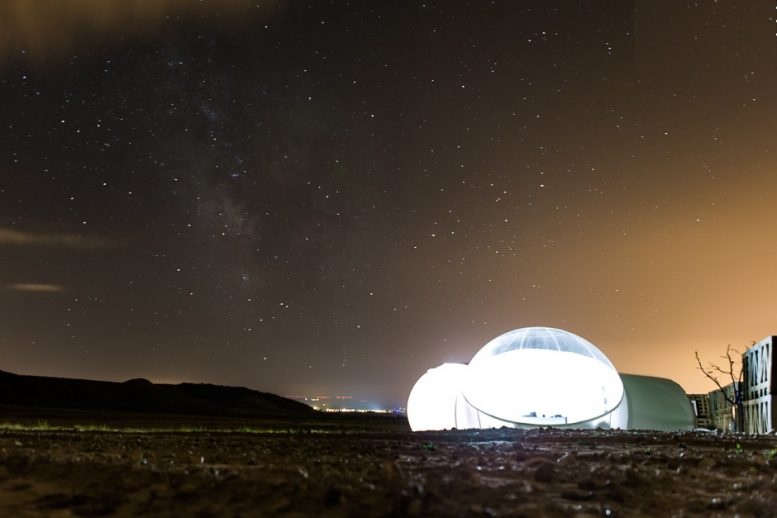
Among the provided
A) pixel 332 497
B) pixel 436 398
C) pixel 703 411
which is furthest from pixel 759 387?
pixel 332 497

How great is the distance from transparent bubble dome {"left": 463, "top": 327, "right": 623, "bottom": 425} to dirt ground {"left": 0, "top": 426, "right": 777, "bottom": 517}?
43.7 ft

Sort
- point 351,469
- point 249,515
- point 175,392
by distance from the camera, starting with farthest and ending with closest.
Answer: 1. point 175,392
2. point 351,469
3. point 249,515

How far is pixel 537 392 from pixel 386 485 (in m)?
20.1

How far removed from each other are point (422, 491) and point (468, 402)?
16.7 m

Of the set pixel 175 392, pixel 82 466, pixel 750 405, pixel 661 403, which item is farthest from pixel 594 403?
pixel 175 392

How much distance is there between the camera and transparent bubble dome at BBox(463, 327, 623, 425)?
71.7ft

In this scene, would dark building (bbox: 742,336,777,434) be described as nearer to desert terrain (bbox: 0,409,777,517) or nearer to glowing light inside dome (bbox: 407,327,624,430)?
glowing light inside dome (bbox: 407,327,624,430)

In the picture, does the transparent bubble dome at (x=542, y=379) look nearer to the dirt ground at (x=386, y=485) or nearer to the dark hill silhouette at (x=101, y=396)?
the dirt ground at (x=386, y=485)

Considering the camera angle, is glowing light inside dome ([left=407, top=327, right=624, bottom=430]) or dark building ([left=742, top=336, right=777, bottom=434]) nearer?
glowing light inside dome ([left=407, top=327, right=624, bottom=430])

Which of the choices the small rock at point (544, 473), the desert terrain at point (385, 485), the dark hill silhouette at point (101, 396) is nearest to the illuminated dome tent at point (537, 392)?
the desert terrain at point (385, 485)

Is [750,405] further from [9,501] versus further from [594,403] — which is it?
[9,501]

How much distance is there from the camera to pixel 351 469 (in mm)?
6895

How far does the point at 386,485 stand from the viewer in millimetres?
5684

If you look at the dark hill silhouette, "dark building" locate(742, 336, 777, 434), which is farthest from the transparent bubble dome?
the dark hill silhouette
